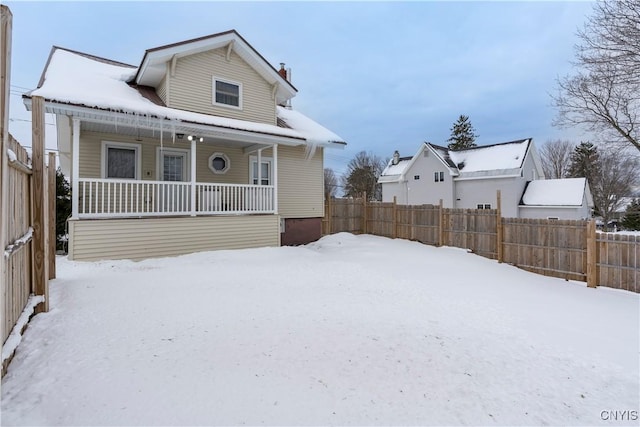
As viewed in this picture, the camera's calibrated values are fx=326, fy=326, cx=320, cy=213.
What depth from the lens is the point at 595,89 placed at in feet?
45.0

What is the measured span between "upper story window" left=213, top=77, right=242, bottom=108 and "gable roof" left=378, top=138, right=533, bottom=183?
19.4 metres

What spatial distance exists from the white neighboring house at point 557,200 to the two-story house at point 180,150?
18659 millimetres

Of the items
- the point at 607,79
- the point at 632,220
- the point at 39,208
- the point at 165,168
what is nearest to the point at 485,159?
the point at 607,79

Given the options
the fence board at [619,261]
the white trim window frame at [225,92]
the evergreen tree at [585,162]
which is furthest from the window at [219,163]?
the evergreen tree at [585,162]

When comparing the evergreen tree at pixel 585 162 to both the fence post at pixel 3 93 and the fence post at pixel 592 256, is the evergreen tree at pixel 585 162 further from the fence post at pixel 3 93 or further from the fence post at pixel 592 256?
the fence post at pixel 3 93

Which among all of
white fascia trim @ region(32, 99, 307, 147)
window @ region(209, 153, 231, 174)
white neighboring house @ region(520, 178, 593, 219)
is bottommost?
white neighboring house @ region(520, 178, 593, 219)

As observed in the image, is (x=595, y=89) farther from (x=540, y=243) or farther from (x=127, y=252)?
(x=127, y=252)

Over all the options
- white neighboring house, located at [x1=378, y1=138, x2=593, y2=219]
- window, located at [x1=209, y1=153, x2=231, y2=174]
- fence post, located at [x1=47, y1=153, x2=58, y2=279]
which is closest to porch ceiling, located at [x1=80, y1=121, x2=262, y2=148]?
window, located at [x1=209, y1=153, x2=231, y2=174]

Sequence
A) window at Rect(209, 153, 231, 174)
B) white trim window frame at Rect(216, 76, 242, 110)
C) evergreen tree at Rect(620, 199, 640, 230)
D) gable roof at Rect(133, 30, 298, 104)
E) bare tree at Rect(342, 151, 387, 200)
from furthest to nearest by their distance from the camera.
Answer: bare tree at Rect(342, 151, 387, 200) < evergreen tree at Rect(620, 199, 640, 230) < window at Rect(209, 153, 231, 174) < white trim window frame at Rect(216, 76, 242, 110) < gable roof at Rect(133, 30, 298, 104)

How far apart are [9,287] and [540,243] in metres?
10.7

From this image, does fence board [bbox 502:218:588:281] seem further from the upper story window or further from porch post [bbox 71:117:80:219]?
porch post [bbox 71:117:80:219]

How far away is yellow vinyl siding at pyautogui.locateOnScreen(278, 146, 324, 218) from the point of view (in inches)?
494

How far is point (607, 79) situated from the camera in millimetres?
12453

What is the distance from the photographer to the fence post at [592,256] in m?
7.82
